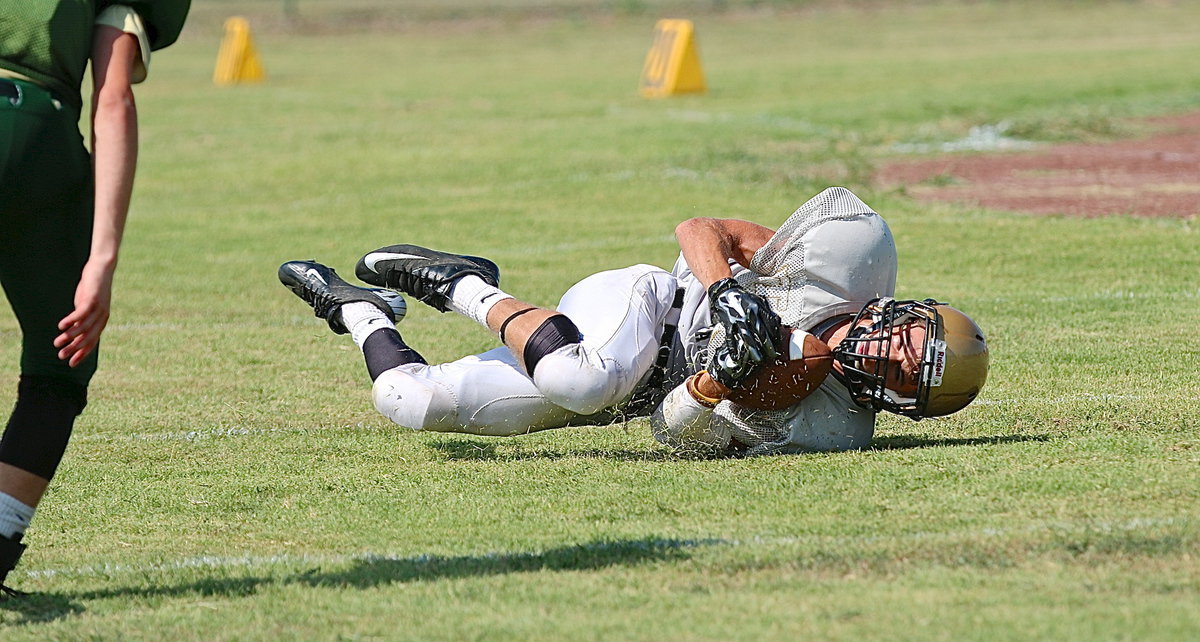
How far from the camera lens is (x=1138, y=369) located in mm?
→ 6816

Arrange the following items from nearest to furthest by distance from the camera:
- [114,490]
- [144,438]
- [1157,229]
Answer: [114,490], [144,438], [1157,229]

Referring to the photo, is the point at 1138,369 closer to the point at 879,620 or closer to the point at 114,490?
the point at 879,620

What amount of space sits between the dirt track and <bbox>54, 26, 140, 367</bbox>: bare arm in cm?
978

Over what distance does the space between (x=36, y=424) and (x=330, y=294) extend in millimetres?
2100

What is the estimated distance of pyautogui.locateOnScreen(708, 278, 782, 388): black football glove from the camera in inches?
197

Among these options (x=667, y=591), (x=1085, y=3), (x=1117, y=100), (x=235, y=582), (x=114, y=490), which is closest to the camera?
(x=667, y=591)

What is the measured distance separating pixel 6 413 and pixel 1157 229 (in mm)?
7916

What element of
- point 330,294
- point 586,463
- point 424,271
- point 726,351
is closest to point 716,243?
point 726,351

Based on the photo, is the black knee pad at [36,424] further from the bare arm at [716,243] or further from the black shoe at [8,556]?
the bare arm at [716,243]

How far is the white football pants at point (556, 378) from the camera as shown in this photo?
5301 mm

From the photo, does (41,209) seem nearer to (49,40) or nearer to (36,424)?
(49,40)

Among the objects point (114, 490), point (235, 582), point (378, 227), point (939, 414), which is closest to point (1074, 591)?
point (939, 414)

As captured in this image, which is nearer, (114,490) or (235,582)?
(235,582)

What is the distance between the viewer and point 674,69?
23797mm
